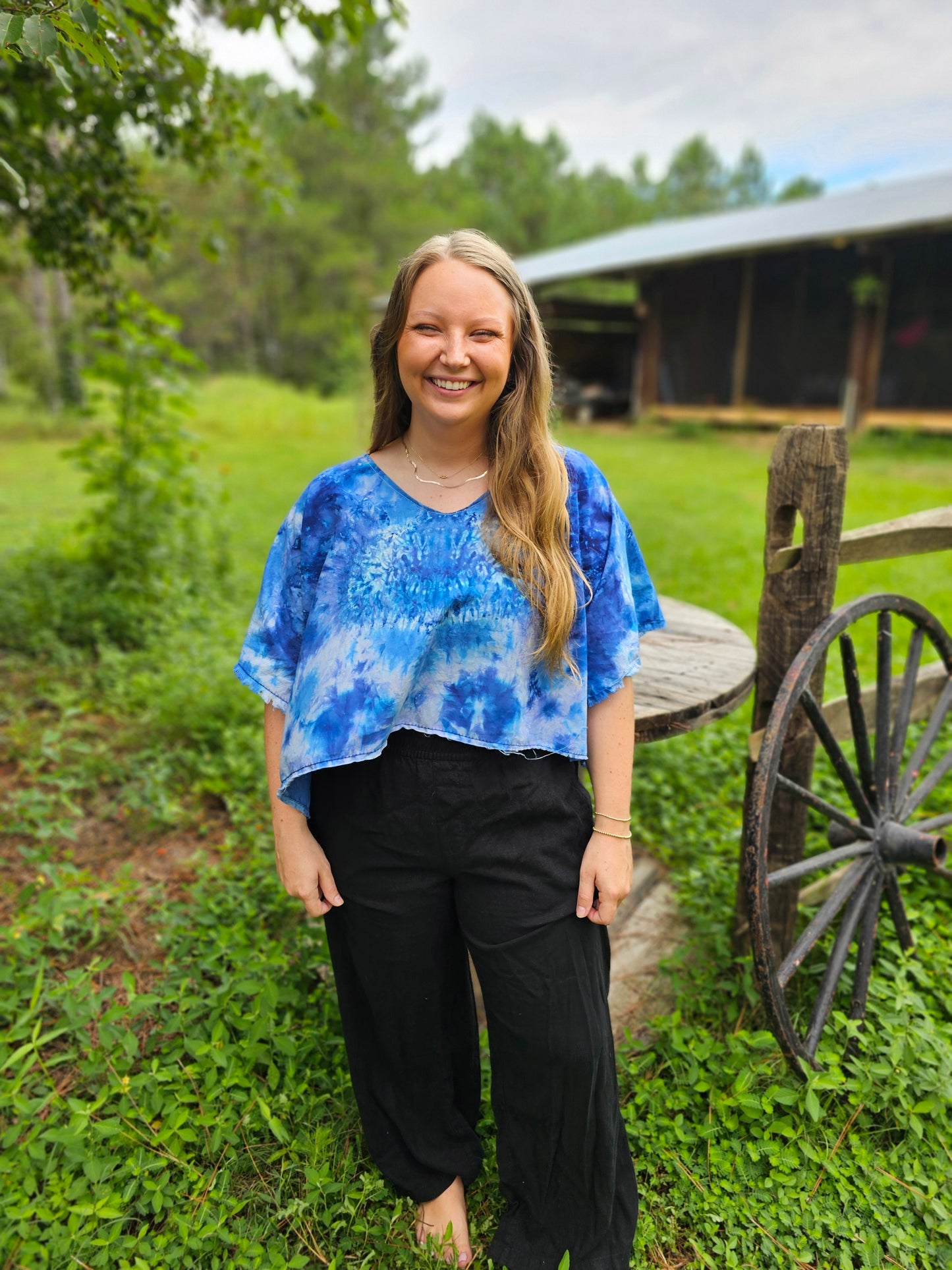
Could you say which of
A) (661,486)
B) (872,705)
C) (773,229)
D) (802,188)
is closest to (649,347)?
(773,229)

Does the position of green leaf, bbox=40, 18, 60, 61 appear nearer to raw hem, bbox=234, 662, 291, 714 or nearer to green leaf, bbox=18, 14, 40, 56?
green leaf, bbox=18, 14, 40, 56

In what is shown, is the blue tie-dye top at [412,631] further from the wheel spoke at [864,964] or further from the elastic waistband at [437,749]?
the wheel spoke at [864,964]

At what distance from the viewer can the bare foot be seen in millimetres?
1667

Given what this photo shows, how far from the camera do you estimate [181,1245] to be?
65.0 inches

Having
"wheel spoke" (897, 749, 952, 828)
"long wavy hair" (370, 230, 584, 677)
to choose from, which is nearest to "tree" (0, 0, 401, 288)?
"long wavy hair" (370, 230, 584, 677)

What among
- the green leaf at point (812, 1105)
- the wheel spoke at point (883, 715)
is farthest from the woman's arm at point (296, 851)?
the wheel spoke at point (883, 715)

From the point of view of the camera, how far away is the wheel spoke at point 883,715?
87.2 inches

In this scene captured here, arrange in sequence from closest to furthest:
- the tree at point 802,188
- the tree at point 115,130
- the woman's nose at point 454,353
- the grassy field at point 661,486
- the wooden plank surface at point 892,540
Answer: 1. the woman's nose at point 454,353
2. the wooden plank surface at point 892,540
3. the tree at point 115,130
4. the grassy field at point 661,486
5. the tree at point 802,188

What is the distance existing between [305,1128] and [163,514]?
155 inches

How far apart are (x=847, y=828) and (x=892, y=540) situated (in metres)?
0.75

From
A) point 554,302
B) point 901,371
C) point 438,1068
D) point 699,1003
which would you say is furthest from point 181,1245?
point 554,302

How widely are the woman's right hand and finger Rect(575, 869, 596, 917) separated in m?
0.45

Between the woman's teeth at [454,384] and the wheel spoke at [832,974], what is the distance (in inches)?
61.8

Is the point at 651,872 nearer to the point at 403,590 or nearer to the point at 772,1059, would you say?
the point at 772,1059
